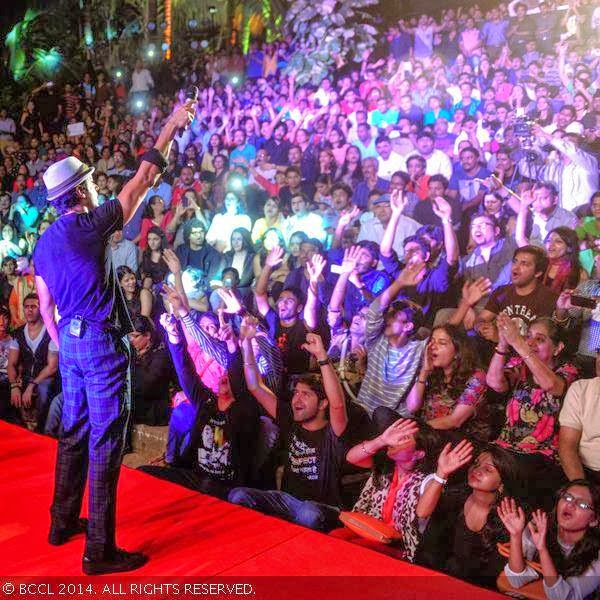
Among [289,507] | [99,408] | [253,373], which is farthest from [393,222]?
[99,408]

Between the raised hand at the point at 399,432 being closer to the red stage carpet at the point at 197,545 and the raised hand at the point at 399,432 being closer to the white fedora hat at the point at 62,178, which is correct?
the red stage carpet at the point at 197,545

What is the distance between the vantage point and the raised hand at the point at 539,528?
8.69 feet

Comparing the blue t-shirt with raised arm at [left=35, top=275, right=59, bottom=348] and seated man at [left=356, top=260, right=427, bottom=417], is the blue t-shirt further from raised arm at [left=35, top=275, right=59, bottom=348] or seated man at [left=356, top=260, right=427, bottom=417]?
seated man at [left=356, top=260, right=427, bottom=417]

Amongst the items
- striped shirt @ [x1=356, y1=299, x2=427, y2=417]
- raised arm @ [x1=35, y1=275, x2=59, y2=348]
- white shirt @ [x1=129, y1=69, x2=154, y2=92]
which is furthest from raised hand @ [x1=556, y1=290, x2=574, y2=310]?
white shirt @ [x1=129, y1=69, x2=154, y2=92]

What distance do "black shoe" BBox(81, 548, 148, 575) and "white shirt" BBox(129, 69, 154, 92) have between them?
3.85 m

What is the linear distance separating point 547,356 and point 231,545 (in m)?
1.68

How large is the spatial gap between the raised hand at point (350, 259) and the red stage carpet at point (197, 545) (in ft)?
4.91

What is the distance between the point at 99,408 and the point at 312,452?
4.93ft

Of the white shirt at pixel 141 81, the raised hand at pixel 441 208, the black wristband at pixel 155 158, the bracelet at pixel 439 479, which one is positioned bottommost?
the bracelet at pixel 439 479

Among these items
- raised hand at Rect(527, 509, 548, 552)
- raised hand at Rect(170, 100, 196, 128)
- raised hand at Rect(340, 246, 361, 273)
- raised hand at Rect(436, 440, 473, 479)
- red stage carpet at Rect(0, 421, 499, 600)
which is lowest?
red stage carpet at Rect(0, 421, 499, 600)

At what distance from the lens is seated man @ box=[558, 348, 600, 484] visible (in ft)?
9.01

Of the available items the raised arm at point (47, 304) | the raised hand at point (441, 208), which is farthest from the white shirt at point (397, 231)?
the raised arm at point (47, 304)

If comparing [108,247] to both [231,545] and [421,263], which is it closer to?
[231,545]

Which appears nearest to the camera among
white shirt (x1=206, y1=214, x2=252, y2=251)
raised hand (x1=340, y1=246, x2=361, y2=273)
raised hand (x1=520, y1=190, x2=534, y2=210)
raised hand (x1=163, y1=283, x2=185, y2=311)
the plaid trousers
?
the plaid trousers
